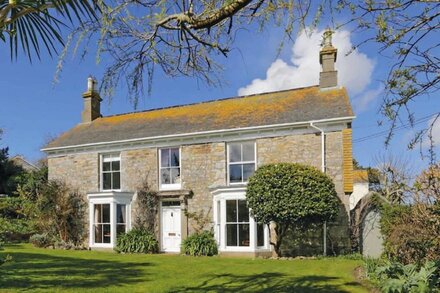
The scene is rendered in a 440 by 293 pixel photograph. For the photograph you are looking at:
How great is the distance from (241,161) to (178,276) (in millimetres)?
8182

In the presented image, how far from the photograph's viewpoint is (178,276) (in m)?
11.3

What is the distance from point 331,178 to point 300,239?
269 centimetres

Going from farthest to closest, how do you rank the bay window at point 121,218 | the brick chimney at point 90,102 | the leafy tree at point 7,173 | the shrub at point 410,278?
the leafy tree at point 7,173 < the brick chimney at point 90,102 < the bay window at point 121,218 < the shrub at point 410,278

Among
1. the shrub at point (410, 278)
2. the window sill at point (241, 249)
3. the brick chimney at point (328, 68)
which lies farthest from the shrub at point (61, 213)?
the shrub at point (410, 278)

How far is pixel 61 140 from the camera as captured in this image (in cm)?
2384

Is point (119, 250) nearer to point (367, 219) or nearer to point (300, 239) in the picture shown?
point (300, 239)

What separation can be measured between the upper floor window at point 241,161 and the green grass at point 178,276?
469 cm

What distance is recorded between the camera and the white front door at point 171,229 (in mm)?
19906

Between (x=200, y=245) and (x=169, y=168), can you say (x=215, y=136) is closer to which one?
(x=169, y=168)


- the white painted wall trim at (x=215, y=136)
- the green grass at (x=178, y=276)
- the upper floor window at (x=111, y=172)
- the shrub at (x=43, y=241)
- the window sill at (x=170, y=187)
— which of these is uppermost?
the white painted wall trim at (x=215, y=136)

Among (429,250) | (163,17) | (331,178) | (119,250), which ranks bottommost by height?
(119,250)

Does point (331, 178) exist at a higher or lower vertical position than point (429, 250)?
higher

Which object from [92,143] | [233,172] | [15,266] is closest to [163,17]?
[15,266]

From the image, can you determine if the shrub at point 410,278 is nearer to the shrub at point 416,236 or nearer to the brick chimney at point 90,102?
the shrub at point 416,236
